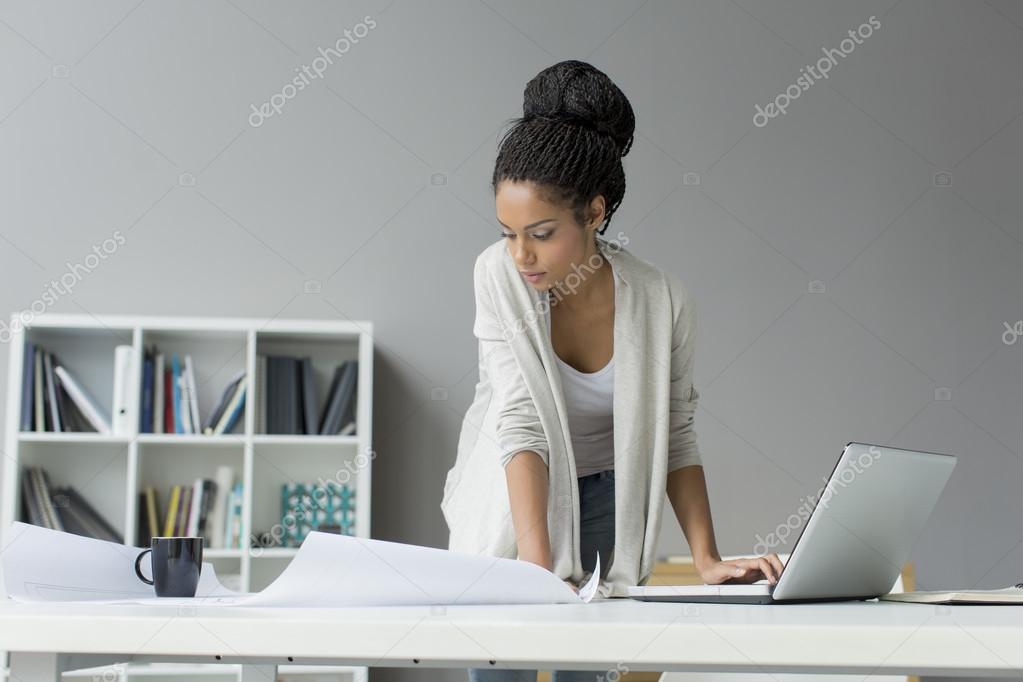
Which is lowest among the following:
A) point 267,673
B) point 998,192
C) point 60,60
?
point 267,673

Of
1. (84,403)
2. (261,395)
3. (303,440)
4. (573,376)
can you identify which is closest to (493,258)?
(573,376)

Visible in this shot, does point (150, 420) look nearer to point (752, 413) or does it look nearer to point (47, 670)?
point (752, 413)

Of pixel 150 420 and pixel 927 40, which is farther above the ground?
pixel 927 40

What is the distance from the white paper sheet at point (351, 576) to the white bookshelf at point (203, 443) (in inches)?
82.0

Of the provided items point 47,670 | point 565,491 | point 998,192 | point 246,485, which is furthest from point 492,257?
point 998,192

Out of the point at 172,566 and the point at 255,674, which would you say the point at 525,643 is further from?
the point at 255,674

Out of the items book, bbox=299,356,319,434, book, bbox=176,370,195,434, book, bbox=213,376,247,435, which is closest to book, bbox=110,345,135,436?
book, bbox=176,370,195,434

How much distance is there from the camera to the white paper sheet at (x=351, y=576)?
0.75 meters

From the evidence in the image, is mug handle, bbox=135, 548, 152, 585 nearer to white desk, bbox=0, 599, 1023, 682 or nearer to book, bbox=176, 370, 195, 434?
white desk, bbox=0, 599, 1023, 682

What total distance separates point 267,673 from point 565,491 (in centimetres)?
46

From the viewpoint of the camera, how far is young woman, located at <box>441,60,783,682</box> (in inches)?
54.6

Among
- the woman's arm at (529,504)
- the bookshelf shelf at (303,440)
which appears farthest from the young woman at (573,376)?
the bookshelf shelf at (303,440)

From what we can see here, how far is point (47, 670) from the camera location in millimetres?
649

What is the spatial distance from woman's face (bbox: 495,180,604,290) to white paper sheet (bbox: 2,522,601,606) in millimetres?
609
